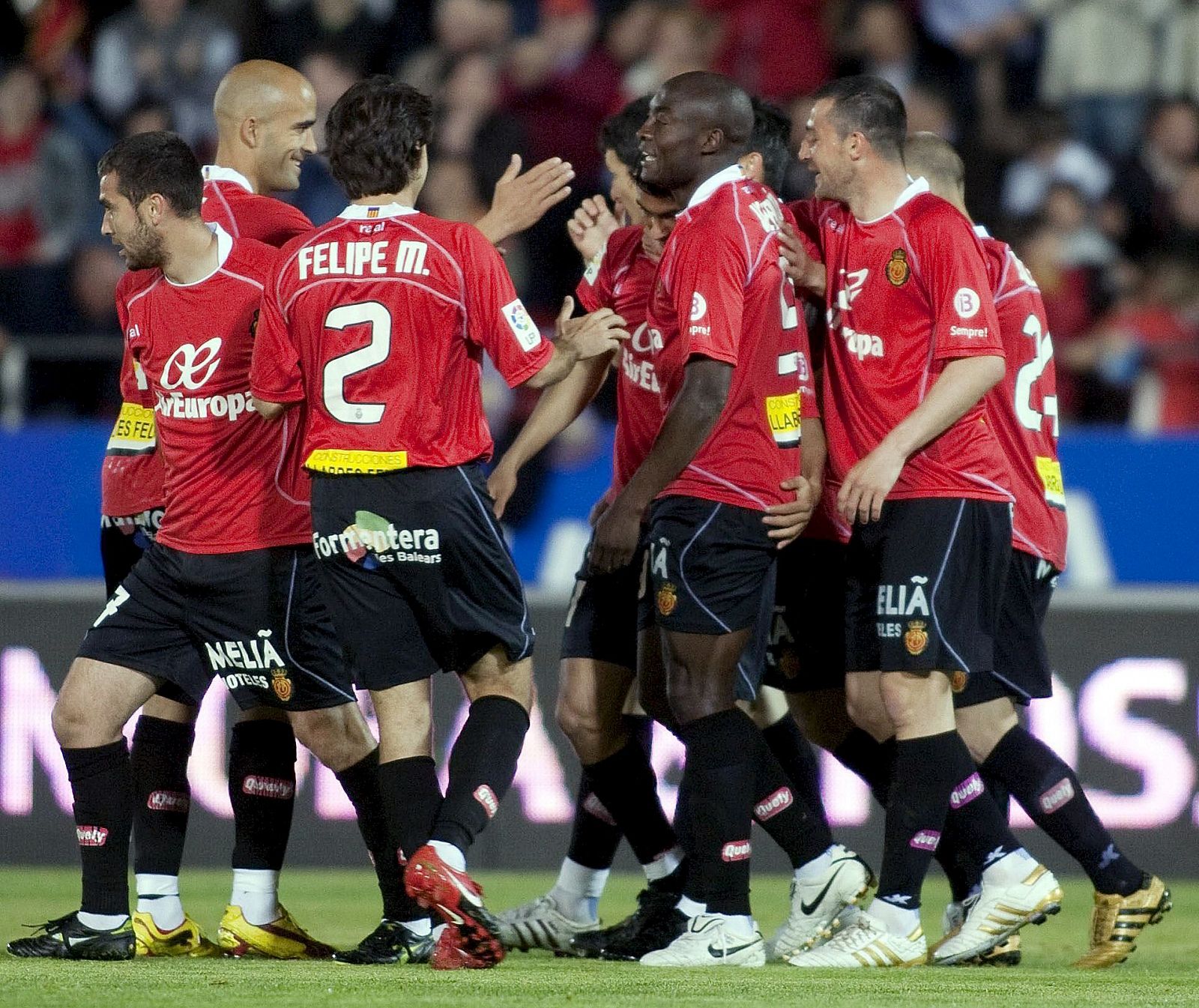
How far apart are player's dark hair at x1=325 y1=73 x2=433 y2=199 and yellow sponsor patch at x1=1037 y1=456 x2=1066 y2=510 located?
2.09 m

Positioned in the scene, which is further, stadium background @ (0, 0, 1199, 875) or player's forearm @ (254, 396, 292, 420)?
stadium background @ (0, 0, 1199, 875)

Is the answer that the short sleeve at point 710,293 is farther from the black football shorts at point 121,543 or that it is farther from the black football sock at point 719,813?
the black football shorts at point 121,543

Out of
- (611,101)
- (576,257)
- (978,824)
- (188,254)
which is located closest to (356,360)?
(188,254)

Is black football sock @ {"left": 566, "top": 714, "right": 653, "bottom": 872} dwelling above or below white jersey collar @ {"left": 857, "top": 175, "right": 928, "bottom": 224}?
below

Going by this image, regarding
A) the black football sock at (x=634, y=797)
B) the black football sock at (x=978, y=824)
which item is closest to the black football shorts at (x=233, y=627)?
the black football sock at (x=634, y=797)

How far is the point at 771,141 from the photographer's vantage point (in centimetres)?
564

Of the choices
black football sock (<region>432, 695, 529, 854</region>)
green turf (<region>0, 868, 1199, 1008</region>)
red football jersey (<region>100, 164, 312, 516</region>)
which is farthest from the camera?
red football jersey (<region>100, 164, 312, 516</region>)

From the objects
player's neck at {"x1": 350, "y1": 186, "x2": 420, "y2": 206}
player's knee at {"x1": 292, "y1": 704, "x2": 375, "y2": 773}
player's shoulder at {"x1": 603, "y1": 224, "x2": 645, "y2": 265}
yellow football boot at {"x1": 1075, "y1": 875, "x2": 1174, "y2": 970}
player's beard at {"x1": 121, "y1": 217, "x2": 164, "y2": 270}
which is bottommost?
yellow football boot at {"x1": 1075, "y1": 875, "x2": 1174, "y2": 970}

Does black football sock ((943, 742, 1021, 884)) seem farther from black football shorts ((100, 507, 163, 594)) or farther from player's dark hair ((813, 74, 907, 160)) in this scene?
black football shorts ((100, 507, 163, 594))

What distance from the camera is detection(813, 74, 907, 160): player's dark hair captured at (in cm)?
521

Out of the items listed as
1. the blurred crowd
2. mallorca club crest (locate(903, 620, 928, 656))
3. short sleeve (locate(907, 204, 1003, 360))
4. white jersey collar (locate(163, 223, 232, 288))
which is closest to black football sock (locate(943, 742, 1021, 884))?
mallorca club crest (locate(903, 620, 928, 656))

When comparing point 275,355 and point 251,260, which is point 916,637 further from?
point 251,260

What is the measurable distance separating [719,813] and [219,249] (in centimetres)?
198

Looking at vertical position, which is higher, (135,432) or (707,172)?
(707,172)
